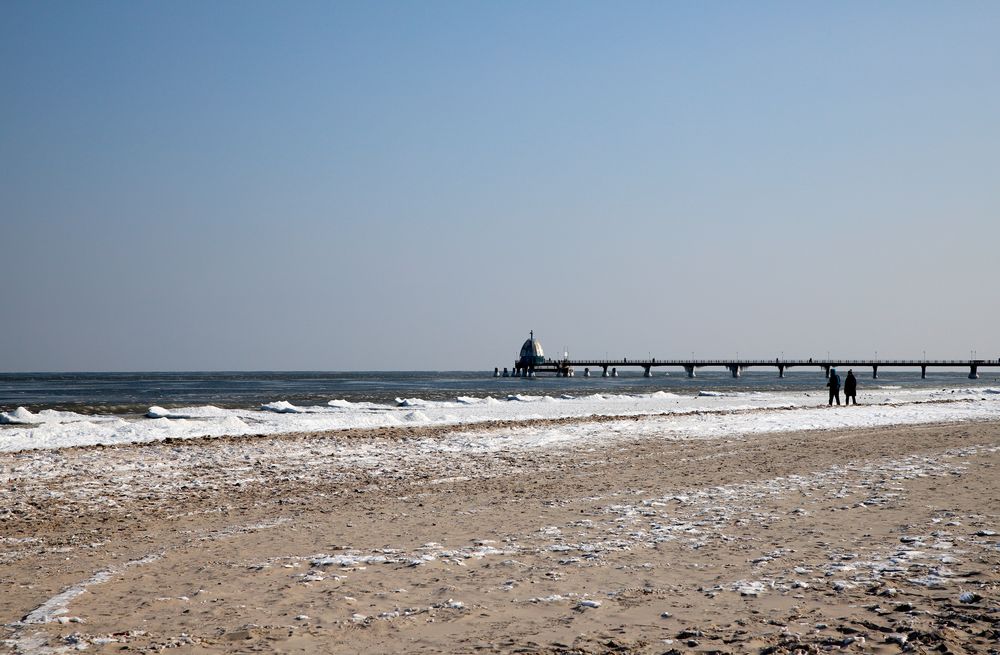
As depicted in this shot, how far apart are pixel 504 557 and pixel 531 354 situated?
140504mm

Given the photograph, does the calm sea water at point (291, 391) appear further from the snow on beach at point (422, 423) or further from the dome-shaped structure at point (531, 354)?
the dome-shaped structure at point (531, 354)

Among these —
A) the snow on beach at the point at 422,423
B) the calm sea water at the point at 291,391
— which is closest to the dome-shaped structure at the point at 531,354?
the calm sea water at the point at 291,391

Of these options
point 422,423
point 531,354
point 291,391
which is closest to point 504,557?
point 422,423

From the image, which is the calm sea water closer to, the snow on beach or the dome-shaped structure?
the snow on beach

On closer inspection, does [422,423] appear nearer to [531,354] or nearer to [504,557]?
[504,557]

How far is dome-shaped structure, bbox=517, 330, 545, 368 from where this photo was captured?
147 meters

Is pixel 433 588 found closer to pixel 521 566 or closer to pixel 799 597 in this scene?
pixel 521 566

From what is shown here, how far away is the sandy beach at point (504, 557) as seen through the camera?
4.89 meters

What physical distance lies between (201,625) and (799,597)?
3.97m

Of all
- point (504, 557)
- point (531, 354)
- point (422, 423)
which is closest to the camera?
point (504, 557)

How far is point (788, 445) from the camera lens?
1653 centimetres

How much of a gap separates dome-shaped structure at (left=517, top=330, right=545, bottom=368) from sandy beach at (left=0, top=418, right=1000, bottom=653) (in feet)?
437

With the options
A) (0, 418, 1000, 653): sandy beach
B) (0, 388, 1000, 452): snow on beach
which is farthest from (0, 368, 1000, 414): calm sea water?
(0, 418, 1000, 653): sandy beach

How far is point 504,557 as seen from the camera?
689 cm
